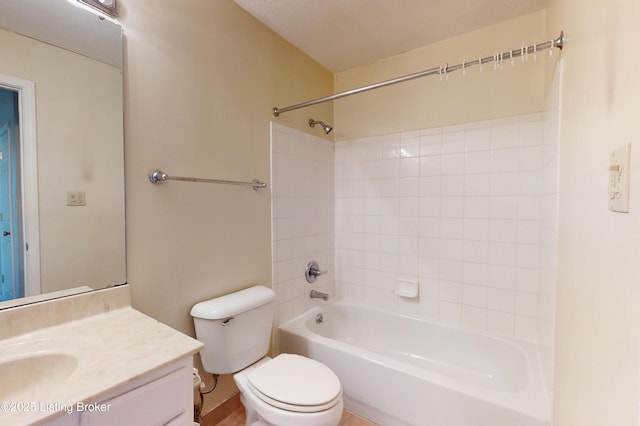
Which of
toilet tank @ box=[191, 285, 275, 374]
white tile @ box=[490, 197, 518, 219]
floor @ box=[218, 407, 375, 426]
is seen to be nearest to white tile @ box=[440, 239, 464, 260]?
white tile @ box=[490, 197, 518, 219]

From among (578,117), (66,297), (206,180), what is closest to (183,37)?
(206,180)

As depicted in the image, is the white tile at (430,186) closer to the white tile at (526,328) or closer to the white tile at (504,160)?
the white tile at (504,160)

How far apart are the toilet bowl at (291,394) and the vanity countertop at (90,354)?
535 mm

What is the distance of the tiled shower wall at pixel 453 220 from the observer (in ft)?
5.68

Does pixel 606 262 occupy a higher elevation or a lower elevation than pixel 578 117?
lower

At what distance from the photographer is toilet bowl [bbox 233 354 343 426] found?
1155 mm

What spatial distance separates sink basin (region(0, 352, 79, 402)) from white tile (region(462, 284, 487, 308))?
6.72ft

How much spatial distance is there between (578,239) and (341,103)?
197 centimetres

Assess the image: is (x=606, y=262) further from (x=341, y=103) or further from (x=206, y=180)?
(x=341, y=103)

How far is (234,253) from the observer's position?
5.38 feet

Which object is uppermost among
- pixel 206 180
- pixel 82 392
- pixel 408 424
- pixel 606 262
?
pixel 206 180

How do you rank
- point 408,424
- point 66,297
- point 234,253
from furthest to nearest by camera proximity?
point 234,253 → point 408,424 → point 66,297

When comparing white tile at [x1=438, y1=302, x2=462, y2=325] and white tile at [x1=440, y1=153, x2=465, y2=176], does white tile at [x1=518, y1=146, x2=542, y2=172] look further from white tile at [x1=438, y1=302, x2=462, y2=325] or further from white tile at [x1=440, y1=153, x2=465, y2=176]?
white tile at [x1=438, y1=302, x2=462, y2=325]

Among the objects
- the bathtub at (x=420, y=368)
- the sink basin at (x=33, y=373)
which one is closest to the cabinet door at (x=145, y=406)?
the sink basin at (x=33, y=373)
